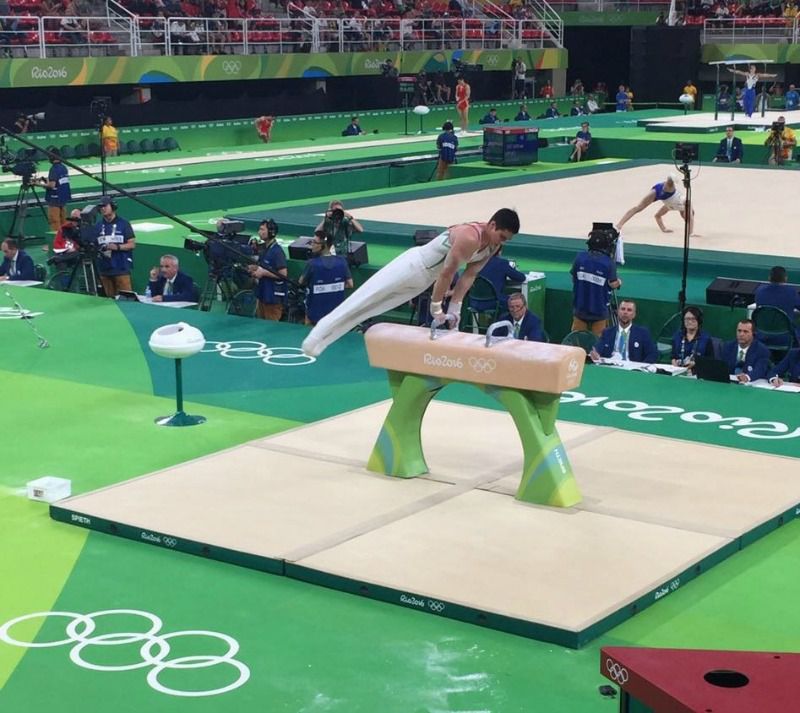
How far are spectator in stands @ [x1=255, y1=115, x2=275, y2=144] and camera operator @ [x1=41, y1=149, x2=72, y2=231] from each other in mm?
12114

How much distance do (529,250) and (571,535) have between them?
29.3 feet

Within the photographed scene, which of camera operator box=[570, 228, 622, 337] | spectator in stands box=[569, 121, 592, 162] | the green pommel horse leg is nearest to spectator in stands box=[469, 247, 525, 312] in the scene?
camera operator box=[570, 228, 622, 337]

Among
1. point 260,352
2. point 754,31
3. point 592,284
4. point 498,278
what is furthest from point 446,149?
point 754,31

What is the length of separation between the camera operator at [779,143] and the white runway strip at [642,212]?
5.00 feet

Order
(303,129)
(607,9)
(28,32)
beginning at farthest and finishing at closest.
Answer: (607,9) → (303,129) → (28,32)

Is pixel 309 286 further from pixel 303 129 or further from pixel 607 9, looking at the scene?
pixel 607 9

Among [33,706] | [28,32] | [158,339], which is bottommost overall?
[33,706]

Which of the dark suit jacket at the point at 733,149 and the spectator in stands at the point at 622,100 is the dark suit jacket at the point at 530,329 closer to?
the dark suit jacket at the point at 733,149

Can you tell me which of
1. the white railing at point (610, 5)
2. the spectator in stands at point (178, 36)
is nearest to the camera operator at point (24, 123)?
the spectator in stands at point (178, 36)

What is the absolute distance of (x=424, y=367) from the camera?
8.38 meters

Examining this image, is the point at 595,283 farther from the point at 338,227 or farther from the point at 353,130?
the point at 353,130

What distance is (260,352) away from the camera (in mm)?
12359

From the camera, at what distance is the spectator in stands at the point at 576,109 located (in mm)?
41022

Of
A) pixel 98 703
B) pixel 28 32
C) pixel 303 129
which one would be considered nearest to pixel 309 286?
pixel 98 703
